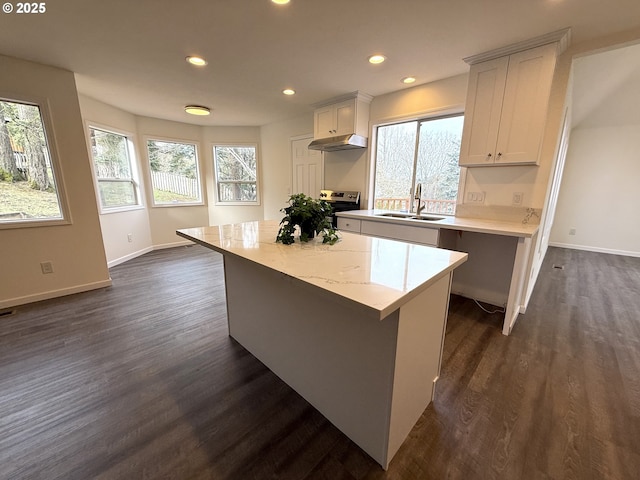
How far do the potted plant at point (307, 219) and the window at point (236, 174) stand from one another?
410cm

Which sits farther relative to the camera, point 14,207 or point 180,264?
point 180,264

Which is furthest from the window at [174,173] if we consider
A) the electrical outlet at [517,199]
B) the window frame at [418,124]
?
the electrical outlet at [517,199]

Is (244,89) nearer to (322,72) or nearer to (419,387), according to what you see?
(322,72)

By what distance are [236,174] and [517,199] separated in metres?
4.82

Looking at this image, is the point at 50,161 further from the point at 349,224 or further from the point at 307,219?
the point at 349,224

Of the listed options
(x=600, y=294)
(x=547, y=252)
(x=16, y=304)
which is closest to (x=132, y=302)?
(x=16, y=304)

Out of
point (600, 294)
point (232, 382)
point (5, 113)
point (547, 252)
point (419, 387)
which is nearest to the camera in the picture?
point (419, 387)

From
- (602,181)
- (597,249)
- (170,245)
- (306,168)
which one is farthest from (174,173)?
(597,249)

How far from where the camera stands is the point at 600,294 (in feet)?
9.98

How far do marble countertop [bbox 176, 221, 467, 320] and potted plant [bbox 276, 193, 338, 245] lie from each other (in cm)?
6

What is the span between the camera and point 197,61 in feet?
8.11

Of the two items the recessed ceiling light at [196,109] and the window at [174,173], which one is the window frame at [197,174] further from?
the recessed ceiling light at [196,109]

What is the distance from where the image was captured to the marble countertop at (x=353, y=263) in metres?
0.88

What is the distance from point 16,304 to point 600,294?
6484 millimetres
